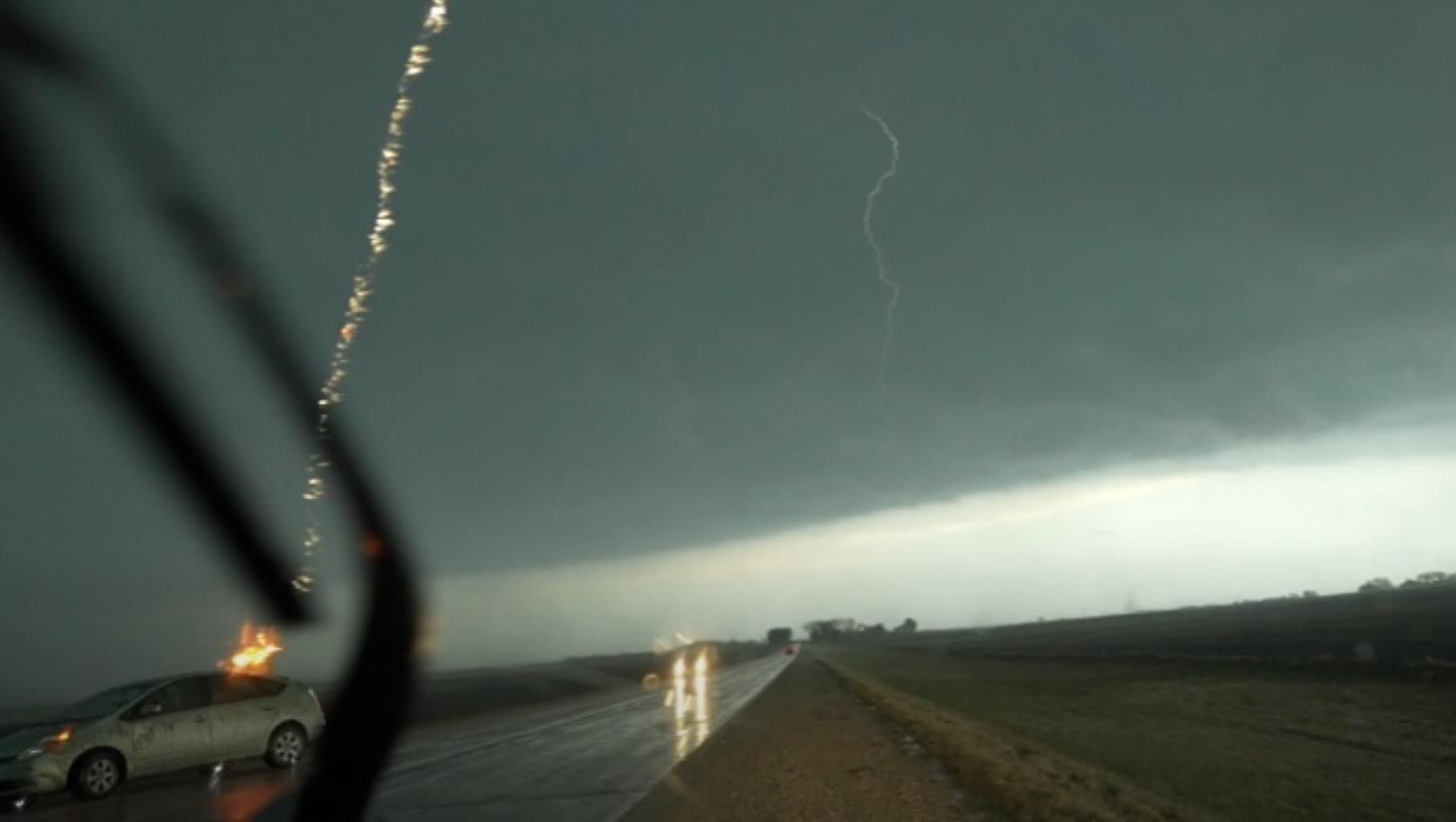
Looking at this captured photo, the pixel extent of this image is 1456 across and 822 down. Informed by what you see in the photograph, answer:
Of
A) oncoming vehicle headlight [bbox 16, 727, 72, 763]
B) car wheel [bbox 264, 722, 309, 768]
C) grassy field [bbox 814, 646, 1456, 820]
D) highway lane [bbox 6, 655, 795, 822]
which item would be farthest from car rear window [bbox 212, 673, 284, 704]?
grassy field [bbox 814, 646, 1456, 820]

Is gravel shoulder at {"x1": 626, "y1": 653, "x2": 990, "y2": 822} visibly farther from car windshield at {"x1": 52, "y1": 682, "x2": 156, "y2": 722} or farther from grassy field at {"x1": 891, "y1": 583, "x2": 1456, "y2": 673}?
grassy field at {"x1": 891, "y1": 583, "x2": 1456, "y2": 673}

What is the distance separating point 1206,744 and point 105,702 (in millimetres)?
23817

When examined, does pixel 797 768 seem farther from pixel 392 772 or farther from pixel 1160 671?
pixel 1160 671

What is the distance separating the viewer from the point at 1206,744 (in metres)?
30.2

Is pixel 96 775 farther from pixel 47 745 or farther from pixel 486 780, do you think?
pixel 486 780

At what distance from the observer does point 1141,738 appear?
106 ft

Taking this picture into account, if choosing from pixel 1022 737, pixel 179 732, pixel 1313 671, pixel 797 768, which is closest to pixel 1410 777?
pixel 1022 737

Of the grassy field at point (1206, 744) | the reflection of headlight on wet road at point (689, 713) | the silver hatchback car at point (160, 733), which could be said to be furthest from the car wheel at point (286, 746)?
the grassy field at point (1206, 744)

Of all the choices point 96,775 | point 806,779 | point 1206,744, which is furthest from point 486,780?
point 1206,744

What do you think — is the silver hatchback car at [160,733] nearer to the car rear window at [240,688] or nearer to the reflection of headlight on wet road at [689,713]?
the car rear window at [240,688]

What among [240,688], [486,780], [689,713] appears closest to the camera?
[486,780]

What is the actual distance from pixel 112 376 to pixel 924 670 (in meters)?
78.5

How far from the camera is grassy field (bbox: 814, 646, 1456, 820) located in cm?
1869

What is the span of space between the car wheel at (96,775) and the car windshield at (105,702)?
64 centimetres
